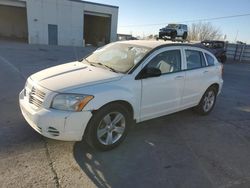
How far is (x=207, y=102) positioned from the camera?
575cm

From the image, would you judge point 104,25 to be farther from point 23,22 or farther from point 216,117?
point 216,117

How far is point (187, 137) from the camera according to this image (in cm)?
452

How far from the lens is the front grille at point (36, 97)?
11.2 ft

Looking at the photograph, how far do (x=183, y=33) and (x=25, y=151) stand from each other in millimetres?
29828

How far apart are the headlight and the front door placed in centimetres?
116

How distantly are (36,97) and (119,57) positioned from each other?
1.68m

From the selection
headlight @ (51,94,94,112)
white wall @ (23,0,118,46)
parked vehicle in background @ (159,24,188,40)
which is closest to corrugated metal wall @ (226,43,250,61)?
parked vehicle in background @ (159,24,188,40)

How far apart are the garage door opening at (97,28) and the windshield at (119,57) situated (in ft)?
93.8

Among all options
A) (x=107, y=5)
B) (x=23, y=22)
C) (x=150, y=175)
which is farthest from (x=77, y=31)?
(x=150, y=175)

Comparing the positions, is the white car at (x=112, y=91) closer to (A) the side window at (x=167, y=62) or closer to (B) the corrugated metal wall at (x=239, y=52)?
(A) the side window at (x=167, y=62)

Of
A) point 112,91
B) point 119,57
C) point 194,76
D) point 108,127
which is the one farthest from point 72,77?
point 194,76

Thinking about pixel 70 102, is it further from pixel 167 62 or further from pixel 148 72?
pixel 167 62

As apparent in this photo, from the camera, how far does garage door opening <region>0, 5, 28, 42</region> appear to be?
111ft

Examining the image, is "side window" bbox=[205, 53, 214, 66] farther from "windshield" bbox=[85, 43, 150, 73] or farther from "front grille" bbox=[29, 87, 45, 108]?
"front grille" bbox=[29, 87, 45, 108]
